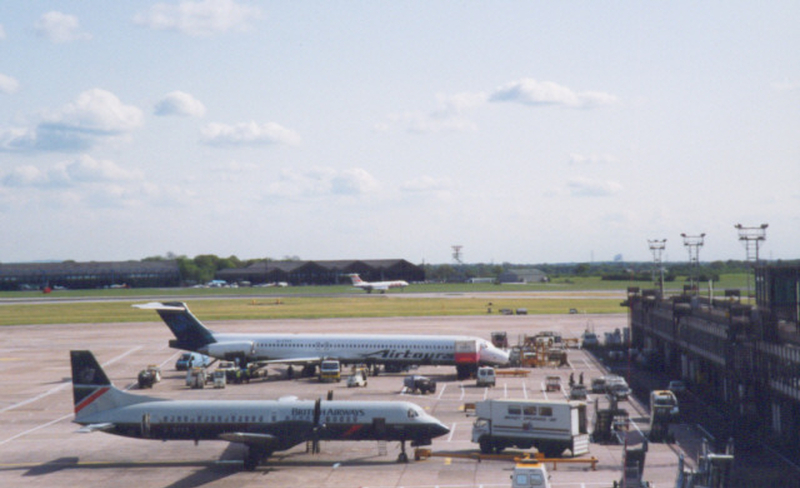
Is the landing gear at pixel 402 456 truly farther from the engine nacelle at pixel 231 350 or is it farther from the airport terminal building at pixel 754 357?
the engine nacelle at pixel 231 350

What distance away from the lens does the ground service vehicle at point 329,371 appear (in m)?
80.1

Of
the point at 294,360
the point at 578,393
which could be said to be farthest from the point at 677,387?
the point at 294,360

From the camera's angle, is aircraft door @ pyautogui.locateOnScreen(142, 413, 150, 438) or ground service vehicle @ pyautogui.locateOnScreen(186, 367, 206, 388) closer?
aircraft door @ pyautogui.locateOnScreen(142, 413, 150, 438)

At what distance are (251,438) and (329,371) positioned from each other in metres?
34.5

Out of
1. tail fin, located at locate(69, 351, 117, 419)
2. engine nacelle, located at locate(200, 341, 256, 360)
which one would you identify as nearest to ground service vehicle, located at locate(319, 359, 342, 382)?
engine nacelle, located at locate(200, 341, 256, 360)

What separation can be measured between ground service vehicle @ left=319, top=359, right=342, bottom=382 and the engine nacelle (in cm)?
817

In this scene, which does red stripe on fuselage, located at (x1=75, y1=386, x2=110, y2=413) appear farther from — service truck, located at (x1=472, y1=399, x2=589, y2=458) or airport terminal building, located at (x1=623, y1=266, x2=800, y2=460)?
airport terminal building, located at (x1=623, y1=266, x2=800, y2=460)

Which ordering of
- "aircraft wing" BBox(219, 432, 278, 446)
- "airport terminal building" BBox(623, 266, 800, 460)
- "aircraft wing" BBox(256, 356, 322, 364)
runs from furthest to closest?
"aircraft wing" BBox(256, 356, 322, 364) < "airport terminal building" BBox(623, 266, 800, 460) < "aircraft wing" BBox(219, 432, 278, 446)

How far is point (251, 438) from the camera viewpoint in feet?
150

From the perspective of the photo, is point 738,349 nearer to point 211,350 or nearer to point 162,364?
point 211,350

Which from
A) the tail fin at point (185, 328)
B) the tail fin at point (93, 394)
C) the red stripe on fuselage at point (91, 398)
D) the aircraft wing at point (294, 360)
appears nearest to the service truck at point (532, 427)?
the tail fin at point (93, 394)

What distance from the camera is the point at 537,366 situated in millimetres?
90625

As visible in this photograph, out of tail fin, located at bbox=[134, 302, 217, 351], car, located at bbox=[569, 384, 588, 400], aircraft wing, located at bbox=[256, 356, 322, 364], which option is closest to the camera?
car, located at bbox=[569, 384, 588, 400]

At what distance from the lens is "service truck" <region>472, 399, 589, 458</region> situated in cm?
4762
